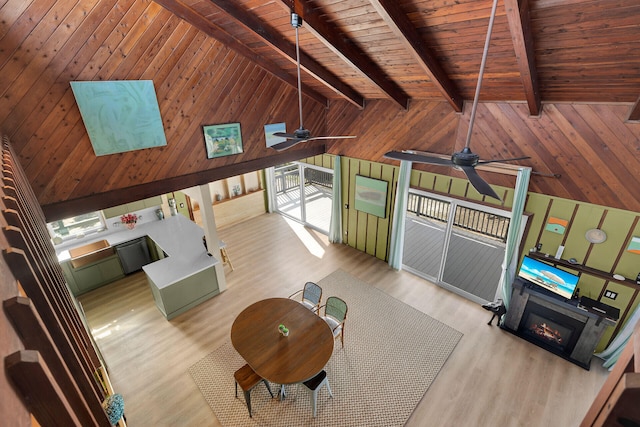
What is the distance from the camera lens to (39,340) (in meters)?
0.71

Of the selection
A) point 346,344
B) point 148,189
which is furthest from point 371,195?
point 148,189

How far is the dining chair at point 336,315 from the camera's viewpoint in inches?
180

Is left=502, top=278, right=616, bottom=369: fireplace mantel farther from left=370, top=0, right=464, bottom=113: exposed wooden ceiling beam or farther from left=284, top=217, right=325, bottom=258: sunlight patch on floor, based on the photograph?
left=284, top=217, right=325, bottom=258: sunlight patch on floor

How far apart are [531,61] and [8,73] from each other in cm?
573

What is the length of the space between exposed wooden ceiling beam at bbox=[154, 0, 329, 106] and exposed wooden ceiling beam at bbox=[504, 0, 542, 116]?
392cm

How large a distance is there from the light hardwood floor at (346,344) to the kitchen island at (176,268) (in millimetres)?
241

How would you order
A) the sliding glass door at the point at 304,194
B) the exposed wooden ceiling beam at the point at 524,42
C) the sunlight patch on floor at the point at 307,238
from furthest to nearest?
the sliding glass door at the point at 304,194
the sunlight patch on floor at the point at 307,238
the exposed wooden ceiling beam at the point at 524,42

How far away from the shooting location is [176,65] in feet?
14.4

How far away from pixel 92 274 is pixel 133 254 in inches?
31.4

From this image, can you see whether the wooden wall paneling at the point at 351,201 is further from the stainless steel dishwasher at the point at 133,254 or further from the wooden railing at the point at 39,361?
the wooden railing at the point at 39,361

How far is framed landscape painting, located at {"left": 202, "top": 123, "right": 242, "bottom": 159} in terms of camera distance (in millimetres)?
5039

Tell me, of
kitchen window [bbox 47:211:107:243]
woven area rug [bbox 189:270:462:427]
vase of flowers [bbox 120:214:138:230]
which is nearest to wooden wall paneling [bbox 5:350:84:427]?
woven area rug [bbox 189:270:462:427]

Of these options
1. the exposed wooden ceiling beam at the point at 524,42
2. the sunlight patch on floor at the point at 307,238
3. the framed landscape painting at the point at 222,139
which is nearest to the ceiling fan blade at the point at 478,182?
the exposed wooden ceiling beam at the point at 524,42

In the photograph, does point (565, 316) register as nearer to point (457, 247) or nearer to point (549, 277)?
point (549, 277)
